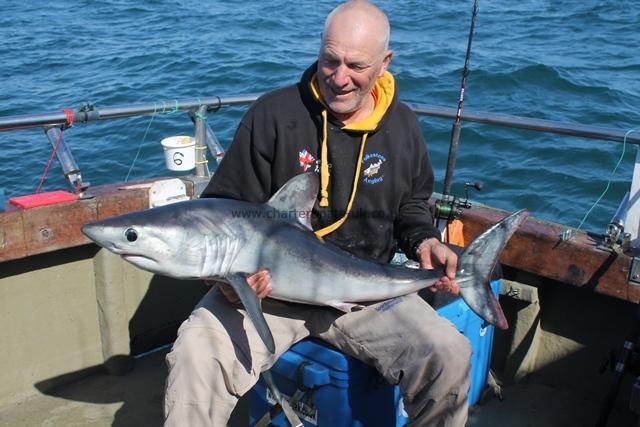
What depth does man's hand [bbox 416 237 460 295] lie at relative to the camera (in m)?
2.96

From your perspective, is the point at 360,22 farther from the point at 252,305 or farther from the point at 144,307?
the point at 144,307

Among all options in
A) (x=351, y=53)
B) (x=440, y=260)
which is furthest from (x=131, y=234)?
(x=440, y=260)

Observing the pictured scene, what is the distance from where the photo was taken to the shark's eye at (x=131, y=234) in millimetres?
2477

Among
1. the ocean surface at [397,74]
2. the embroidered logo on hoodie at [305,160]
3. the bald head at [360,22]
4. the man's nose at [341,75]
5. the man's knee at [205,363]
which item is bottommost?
the ocean surface at [397,74]

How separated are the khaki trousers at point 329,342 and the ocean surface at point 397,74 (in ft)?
16.2

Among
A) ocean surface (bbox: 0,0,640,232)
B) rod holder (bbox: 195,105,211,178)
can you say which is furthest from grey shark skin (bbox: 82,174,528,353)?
ocean surface (bbox: 0,0,640,232)

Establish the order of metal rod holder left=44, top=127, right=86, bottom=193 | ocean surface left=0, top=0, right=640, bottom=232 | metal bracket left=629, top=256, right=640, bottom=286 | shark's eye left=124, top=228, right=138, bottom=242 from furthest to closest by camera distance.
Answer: ocean surface left=0, top=0, right=640, bottom=232
metal rod holder left=44, top=127, right=86, bottom=193
metal bracket left=629, top=256, right=640, bottom=286
shark's eye left=124, top=228, right=138, bottom=242

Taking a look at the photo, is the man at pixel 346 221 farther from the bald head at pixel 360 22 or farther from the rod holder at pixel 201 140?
the rod holder at pixel 201 140

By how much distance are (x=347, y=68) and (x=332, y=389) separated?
1.37m

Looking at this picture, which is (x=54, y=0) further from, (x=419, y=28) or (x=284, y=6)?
(x=419, y=28)

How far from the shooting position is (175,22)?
51.4 ft

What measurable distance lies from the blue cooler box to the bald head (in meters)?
1.27

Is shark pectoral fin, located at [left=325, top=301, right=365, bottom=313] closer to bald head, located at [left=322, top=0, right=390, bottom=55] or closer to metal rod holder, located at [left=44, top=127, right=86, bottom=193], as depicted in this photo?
bald head, located at [left=322, top=0, right=390, bottom=55]

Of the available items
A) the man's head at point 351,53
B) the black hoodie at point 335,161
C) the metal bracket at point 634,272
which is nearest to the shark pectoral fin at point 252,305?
the black hoodie at point 335,161
